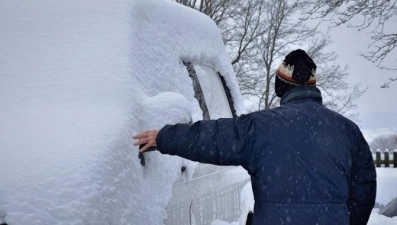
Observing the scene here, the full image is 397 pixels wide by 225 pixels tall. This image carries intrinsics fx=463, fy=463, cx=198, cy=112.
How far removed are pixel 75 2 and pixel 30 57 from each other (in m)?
0.50

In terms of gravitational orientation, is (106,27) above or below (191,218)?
above

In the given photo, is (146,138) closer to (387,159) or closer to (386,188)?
(386,188)

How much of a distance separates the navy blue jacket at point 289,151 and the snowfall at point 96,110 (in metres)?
0.24

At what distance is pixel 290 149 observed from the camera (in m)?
1.96

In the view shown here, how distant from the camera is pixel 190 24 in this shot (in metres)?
3.30

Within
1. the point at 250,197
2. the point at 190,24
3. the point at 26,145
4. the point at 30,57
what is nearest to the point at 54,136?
the point at 26,145

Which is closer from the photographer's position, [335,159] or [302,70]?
[335,159]

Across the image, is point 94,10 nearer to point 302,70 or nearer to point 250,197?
point 302,70

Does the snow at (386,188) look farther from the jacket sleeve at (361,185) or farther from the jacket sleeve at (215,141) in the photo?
the jacket sleeve at (215,141)

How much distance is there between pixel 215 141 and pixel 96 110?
0.57m

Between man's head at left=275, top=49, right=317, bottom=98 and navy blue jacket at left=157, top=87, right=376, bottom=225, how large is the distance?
0.05 meters

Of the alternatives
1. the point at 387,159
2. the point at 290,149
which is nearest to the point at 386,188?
the point at 387,159

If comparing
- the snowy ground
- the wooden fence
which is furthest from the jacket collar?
the wooden fence

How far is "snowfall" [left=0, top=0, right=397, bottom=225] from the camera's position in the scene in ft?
5.56
